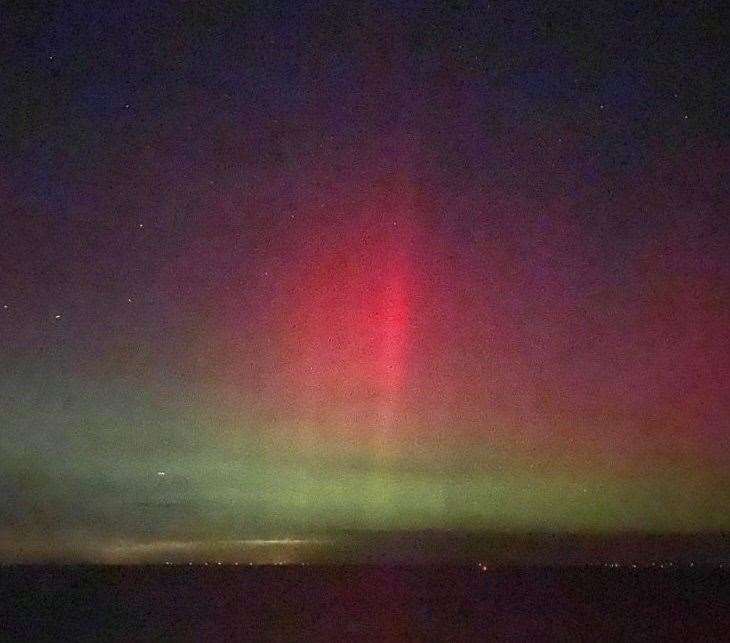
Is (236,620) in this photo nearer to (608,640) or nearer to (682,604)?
(608,640)

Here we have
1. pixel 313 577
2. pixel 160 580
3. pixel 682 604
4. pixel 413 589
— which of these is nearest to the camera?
pixel 682 604

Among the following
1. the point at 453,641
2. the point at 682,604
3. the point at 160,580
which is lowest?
the point at 453,641

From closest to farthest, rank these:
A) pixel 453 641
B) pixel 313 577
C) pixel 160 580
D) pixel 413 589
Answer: pixel 453 641 → pixel 413 589 → pixel 160 580 → pixel 313 577

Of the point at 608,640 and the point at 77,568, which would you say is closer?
the point at 608,640

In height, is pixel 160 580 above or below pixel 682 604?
above

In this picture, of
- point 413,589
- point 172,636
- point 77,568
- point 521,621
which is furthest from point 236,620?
point 77,568

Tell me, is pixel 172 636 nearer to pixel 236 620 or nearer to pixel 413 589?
pixel 236 620
